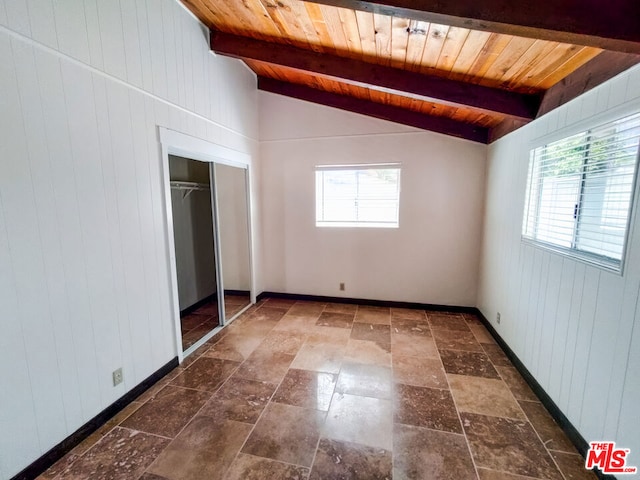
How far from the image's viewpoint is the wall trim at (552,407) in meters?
1.64

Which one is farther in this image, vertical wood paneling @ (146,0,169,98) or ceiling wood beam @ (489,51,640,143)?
vertical wood paneling @ (146,0,169,98)

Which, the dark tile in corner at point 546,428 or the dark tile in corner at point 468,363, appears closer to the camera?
the dark tile in corner at point 546,428

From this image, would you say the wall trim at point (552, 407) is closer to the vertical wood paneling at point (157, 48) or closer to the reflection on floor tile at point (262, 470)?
the reflection on floor tile at point (262, 470)

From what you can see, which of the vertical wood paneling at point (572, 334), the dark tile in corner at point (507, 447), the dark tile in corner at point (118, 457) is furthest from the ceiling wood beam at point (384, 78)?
the dark tile in corner at point (118, 457)

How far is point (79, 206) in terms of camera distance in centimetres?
171

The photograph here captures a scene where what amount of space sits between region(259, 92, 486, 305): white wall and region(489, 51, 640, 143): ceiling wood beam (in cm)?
141

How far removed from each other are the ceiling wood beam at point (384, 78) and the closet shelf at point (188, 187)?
1571mm

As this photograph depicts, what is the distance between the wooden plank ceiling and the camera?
4.14 ft

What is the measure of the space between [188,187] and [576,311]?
4.05 meters

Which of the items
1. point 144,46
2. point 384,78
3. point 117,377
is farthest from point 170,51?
point 117,377

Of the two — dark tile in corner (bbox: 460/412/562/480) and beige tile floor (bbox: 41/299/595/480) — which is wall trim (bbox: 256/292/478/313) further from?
dark tile in corner (bbox: 460/412/562/480)

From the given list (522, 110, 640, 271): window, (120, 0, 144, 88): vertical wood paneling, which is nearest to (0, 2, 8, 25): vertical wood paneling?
(120, 0, 144, 88): vertical wood paneling

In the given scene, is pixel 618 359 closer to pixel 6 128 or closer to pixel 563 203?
pixel 563 203

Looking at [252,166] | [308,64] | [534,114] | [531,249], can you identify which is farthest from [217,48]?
[531,249]
